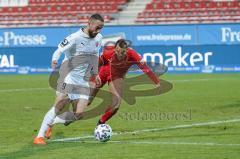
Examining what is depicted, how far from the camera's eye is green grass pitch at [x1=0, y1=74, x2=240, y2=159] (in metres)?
10.5

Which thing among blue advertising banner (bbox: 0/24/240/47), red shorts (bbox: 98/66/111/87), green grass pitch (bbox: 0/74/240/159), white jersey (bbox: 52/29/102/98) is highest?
white jersey (bbox: 52/29/102/98)

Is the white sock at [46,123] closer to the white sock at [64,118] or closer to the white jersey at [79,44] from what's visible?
the white sock at [64,118]

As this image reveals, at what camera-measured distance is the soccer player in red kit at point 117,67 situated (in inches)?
502

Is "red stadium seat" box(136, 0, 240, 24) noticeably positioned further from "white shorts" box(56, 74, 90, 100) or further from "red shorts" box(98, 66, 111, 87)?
"white shorts" box(56, 74, 90, 100)

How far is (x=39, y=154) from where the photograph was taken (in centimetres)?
1039

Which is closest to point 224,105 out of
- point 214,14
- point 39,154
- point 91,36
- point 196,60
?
point 91,36

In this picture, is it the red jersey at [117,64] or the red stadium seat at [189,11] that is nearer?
the red jersey at [117,64]

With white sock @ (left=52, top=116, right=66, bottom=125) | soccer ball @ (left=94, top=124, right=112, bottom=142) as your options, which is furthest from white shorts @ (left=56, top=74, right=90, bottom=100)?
soccer ball @ (left=94, top=124, right=112, bottom=142)

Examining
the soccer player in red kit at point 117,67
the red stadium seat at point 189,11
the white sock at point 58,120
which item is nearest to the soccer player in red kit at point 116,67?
the soccer player in red kit at point 117,67

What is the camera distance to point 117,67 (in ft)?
43.1

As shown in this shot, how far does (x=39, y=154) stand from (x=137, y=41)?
2412 cm

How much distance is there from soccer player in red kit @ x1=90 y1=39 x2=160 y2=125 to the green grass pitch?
2.21 feet

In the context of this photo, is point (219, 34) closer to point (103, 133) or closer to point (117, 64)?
point (117, 64)

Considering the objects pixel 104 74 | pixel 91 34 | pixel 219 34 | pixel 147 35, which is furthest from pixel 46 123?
pixel 147 35
